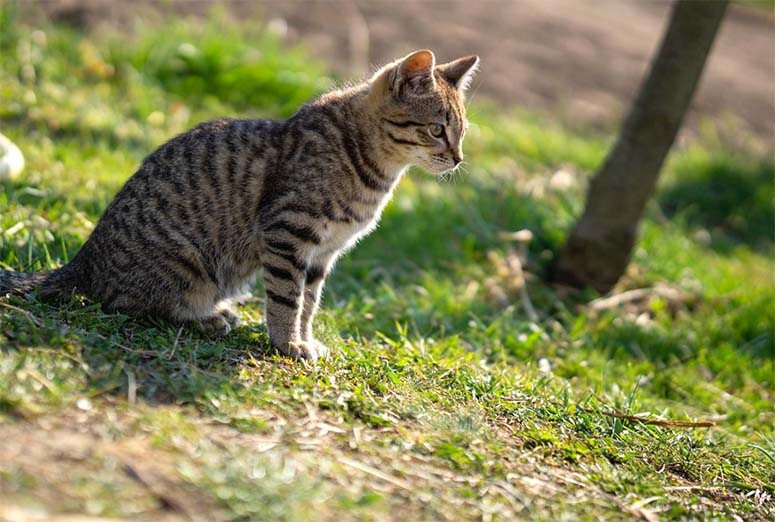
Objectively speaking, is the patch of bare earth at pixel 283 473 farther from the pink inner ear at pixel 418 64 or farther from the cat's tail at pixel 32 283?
the pink inner ear at pixel 418 64

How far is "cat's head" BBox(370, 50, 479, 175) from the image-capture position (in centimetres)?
389

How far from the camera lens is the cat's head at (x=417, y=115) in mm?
3889

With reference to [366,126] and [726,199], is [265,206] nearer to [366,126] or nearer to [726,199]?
[366,126]

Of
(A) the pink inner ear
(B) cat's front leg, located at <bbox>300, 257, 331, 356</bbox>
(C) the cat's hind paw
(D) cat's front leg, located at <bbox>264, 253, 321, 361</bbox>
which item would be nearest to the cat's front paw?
(D) cat's front leg, located at <bbox>264, 253, 321, 361</bbox>

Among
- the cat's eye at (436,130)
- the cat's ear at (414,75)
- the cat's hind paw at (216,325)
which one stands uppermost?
the cat's ear at (414,75)

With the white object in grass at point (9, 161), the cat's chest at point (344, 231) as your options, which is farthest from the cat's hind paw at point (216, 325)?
the white object in grass at point (9, 161)

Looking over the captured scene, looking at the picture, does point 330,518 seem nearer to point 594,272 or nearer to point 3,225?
point 3,225

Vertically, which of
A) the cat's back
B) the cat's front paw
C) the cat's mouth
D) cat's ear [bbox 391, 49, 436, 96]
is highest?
cat's ear [bbox 391, 49, 436, 96]

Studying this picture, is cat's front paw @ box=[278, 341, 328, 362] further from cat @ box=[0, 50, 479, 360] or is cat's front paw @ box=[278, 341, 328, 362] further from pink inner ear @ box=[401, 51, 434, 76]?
pink inner ear @ box=[401, 51, 434, 76]

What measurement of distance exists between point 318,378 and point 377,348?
624 millimetres

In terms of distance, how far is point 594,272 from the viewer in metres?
5.75

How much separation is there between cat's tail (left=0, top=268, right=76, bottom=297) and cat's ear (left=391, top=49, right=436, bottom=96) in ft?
5.52

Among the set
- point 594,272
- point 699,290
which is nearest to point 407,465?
point 594,272

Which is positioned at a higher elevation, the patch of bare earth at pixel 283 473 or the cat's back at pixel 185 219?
the cat's back at pixel 185 219
